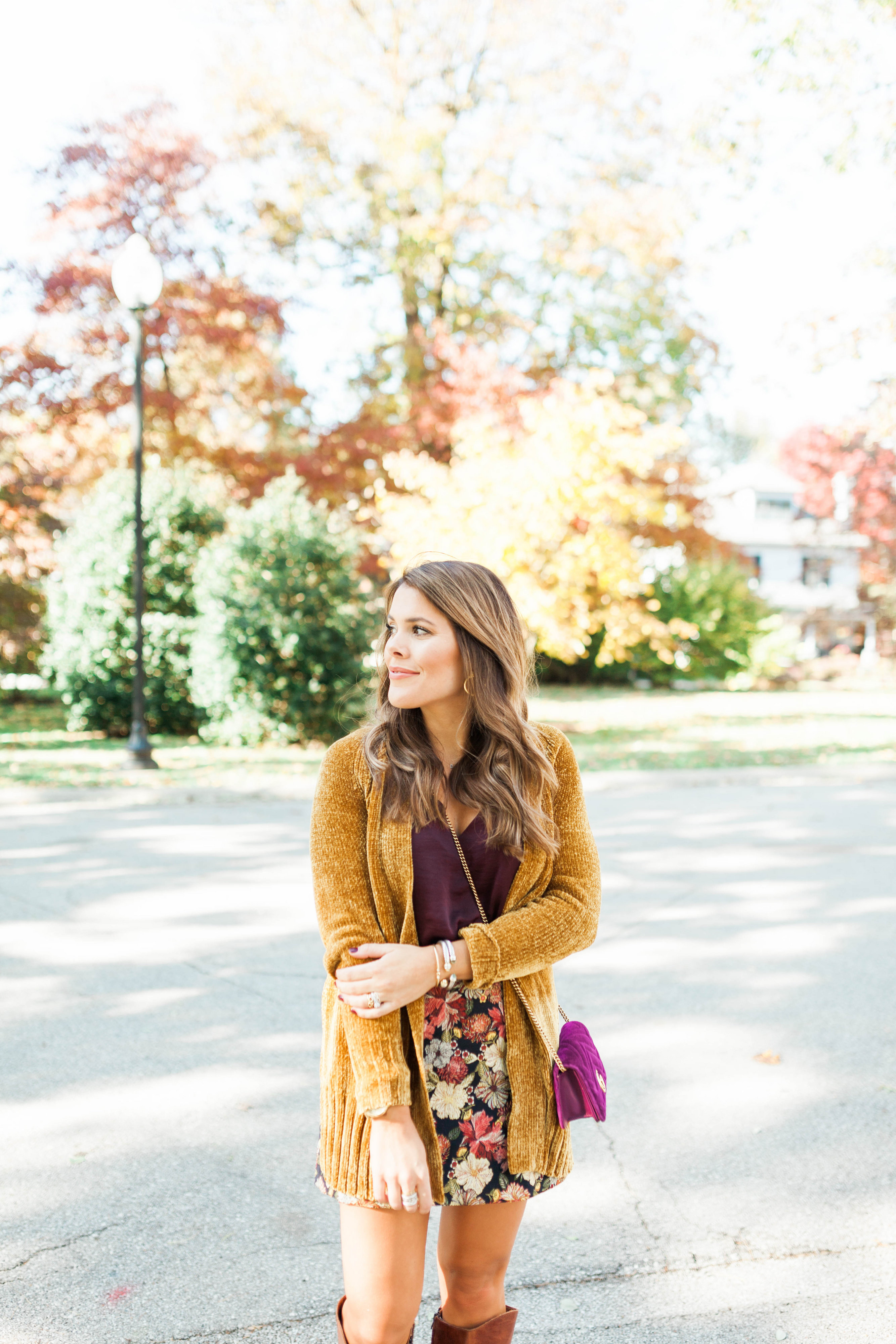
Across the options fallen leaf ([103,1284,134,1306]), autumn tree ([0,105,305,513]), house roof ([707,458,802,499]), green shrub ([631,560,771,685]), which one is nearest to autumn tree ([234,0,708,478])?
autumn tree ([0,105,305,513])

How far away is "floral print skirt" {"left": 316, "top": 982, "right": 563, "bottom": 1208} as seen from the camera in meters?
1.94

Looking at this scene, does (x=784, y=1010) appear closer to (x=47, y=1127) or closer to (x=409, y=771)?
(x=47, y=1127)

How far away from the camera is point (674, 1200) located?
124 inches

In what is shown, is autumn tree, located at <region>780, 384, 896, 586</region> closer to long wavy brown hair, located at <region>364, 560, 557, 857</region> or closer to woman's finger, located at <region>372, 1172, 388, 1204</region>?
long wavy brown hair, located at <region>364, 560, 557, 857</region>

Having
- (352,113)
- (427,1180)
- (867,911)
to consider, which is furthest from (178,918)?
(352,113)

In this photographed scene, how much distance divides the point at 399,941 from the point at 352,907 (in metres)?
0.11

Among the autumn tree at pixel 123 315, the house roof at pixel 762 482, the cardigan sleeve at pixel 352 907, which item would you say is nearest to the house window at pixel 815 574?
the house roof at pixel 762 482

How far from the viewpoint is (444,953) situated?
189cm

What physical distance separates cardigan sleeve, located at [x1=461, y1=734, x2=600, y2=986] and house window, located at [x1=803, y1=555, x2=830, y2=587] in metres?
47.8

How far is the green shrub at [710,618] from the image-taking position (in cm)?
3034

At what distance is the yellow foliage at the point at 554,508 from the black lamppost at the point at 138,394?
428 cm

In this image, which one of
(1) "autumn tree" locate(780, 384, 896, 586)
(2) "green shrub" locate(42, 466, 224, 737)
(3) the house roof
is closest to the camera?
(2) "green shrub" locate(42, 466, 224, 737)

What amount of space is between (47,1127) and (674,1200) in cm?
202

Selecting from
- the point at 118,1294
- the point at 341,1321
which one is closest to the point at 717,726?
the point at 118,1294
